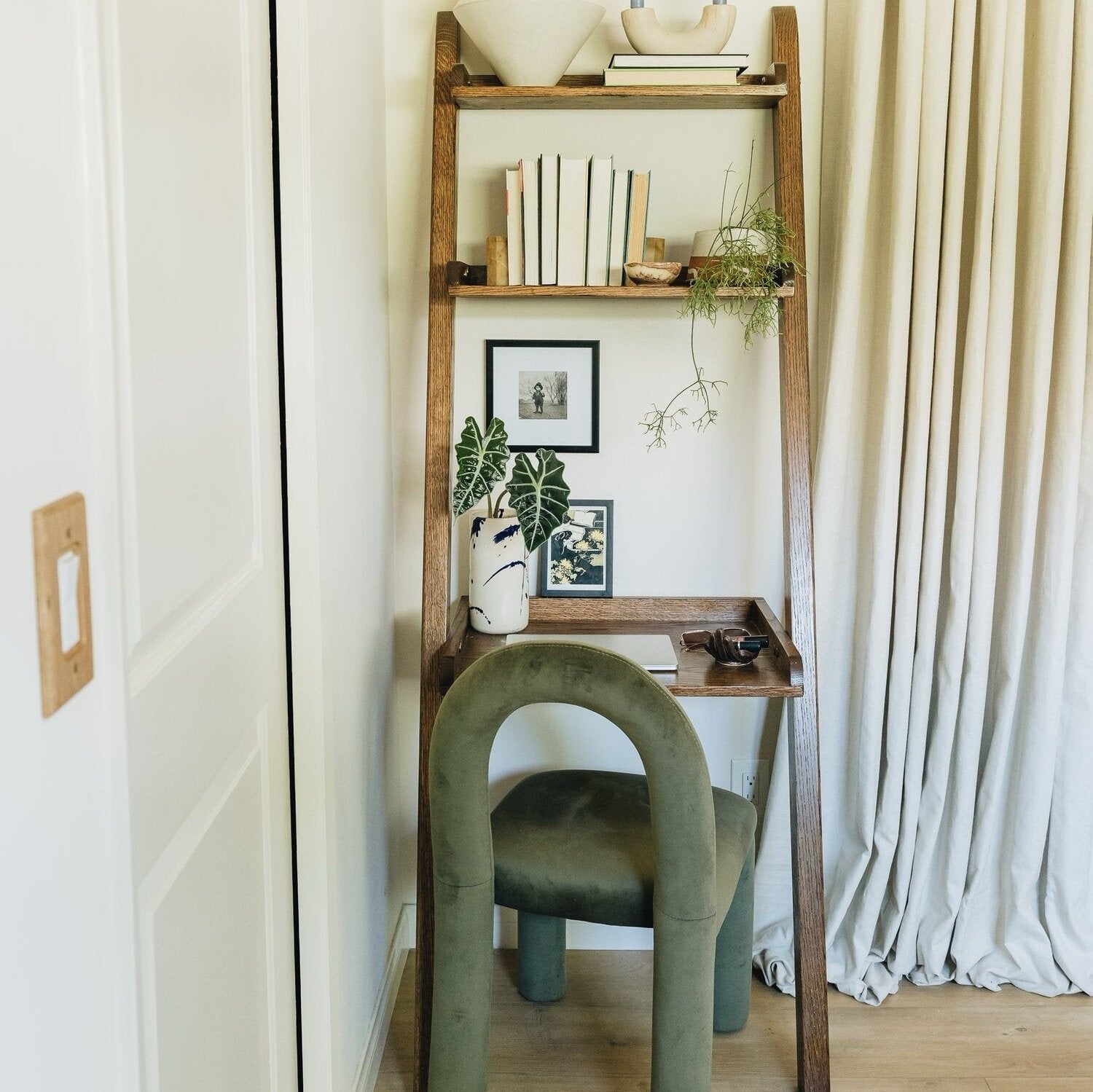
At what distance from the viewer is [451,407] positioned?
7.11 ft

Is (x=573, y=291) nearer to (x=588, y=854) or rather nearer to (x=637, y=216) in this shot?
(x=637, y=216)

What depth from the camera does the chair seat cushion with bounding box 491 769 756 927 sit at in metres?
1.82

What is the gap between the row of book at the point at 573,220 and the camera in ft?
6.90

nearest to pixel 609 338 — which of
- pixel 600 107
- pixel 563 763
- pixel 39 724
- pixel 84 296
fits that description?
pixel 600 107

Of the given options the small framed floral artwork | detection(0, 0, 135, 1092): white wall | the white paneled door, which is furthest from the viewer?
the small framed floral artwork

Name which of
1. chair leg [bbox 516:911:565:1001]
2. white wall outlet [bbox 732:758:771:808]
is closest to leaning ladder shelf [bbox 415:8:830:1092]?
chair leg [bbox 516:911:565:1001]

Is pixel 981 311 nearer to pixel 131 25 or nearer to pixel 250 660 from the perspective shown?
pixel 250 660

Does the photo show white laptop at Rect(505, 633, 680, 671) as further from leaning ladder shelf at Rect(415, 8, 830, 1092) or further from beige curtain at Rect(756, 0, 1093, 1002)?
beige curtain at Rect(756, 0, 1093, 1002)

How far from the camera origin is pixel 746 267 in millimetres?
2043

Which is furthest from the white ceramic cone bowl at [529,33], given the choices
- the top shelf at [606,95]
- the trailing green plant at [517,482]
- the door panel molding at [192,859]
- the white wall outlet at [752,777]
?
the white wall outlet at [752,777]

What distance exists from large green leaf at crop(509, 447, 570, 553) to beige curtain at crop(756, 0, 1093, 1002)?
522mm

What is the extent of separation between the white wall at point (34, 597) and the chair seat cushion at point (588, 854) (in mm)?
959

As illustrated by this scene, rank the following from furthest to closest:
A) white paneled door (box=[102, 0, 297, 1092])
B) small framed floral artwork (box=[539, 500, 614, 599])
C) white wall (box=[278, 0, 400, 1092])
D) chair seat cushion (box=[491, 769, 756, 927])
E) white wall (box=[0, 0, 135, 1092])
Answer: small framed floral artwork (box=[539, 500, 614, 599]), chair seat cushion (box=[491, 769, 756, 927]), white wall (box=[278, 0, 400, 1092]), white paneled door (box=[102, 0, 297, 1092]), white wall (box=[0, 0, 135, 1092])

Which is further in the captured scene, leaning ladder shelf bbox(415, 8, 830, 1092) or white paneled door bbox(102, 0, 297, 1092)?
leaning ladder shelf bbox(415, 8, 830, 1092)
